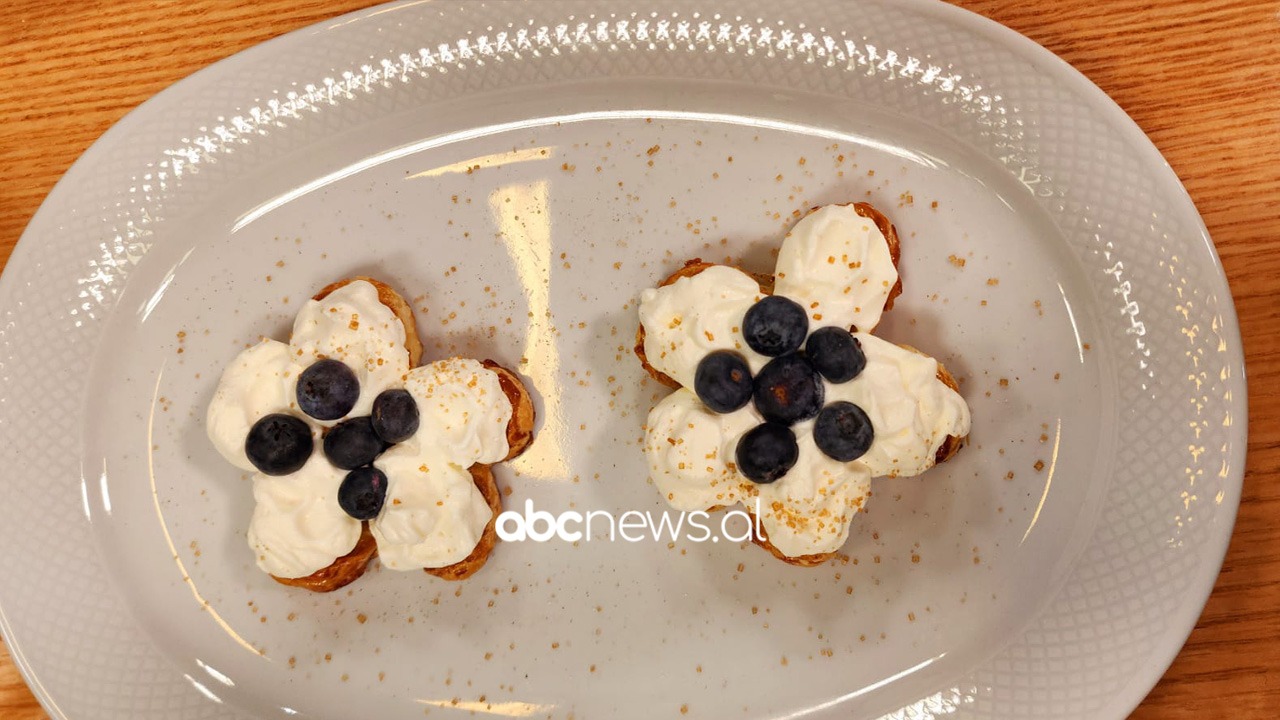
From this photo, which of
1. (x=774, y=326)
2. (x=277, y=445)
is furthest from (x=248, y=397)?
(x=774, y=326)

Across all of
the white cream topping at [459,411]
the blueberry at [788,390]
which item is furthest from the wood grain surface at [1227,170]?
the white cream topping at [459,411]

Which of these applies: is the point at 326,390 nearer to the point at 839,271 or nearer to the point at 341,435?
the point at 341,435

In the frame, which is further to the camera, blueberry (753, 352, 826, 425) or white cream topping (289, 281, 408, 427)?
white cream topping (289, 281, 408, 427)

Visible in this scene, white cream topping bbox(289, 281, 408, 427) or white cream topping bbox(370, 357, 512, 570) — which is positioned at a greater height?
white cream topping bbox(289, 281, 408, 427)
